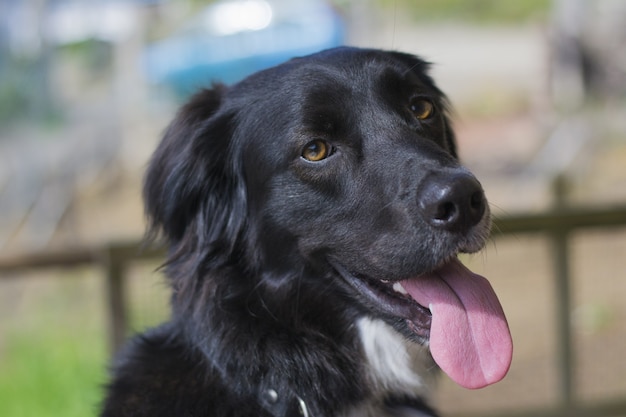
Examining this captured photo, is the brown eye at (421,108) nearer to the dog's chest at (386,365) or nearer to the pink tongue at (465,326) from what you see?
the pink tongue at (465,326)

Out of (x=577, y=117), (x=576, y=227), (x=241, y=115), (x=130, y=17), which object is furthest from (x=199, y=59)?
(x=241, y=115)

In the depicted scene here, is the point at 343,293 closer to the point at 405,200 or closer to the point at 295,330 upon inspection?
the point at 295,330

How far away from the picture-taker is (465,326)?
209 cm

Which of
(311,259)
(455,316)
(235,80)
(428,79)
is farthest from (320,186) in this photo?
(235,80)

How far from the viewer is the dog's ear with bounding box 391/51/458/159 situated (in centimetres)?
258

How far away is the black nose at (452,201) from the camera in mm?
1959

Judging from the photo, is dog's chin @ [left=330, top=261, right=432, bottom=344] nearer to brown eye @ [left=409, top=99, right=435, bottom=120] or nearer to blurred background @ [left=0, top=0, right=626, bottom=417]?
blurred background @ [left=0, top=0, right=626, bottom=417]

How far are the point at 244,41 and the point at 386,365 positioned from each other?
10.1 metres

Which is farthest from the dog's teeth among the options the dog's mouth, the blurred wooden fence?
the blurred wooden fence

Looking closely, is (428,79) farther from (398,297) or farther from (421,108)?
(398,297)

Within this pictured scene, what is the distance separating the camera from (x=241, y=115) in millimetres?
2438

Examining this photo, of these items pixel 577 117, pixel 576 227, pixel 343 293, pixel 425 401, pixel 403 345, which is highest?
pixel 343 293

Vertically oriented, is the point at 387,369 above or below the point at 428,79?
below

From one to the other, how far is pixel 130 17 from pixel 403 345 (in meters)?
10.5
